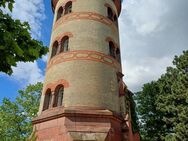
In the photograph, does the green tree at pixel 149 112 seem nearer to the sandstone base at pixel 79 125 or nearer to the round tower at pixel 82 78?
the round tower at pixel 82 78

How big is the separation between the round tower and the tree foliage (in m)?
7.94

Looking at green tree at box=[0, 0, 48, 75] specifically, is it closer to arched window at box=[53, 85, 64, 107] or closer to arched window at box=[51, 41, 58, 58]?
arched window at box=[53, 85, 64, 107]

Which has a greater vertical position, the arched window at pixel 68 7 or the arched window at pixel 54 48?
the arched window at pixel 68 7

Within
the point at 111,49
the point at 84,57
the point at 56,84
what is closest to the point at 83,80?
the point at 84,57

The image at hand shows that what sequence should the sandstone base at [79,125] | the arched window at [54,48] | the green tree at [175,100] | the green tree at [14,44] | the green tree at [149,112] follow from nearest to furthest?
the green tree at [14,44]
the sandstone base at [79,125]
the arched window at [54,48]
the green tree at [175,100]
the green tree at [149,112]

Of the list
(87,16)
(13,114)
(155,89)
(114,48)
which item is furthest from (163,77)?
(13,114)

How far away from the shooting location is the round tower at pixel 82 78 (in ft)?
37.9

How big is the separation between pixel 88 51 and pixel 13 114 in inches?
458

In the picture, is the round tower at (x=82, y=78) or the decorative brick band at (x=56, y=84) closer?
the round tower at (x=82, y=78)

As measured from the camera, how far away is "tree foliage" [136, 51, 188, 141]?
19.4 metres

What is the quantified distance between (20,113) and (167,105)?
43.8ft

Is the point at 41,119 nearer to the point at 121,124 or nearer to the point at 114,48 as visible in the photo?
the point at 121,124

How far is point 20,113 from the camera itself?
864 inches

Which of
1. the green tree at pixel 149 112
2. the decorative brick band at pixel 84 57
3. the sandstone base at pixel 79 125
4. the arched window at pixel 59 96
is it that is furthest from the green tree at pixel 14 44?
the green tree at pixel 149 112
